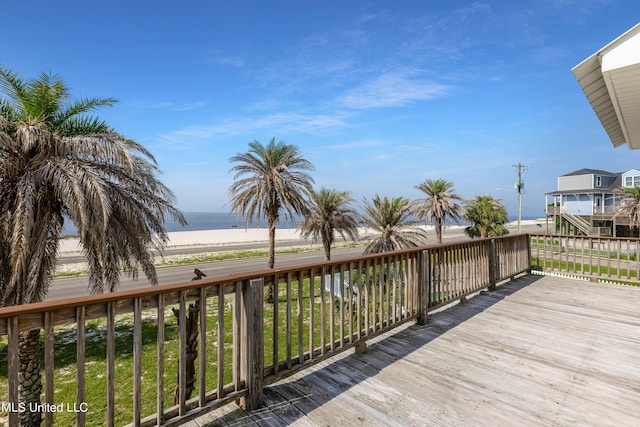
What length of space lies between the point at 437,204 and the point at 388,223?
658 centimetres

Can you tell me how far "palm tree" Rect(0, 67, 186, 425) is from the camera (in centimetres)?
430

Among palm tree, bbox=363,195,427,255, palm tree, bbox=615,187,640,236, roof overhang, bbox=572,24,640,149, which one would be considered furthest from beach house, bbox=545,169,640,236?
roof overhang, bbox=572,24,640,149

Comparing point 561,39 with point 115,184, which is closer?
point 115,184

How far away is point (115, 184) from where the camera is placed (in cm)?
506

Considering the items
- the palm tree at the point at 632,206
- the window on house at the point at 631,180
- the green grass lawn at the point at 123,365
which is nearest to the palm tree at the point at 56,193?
the green grass lawn at the point at 123,365

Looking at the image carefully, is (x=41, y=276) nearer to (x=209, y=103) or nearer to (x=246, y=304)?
(x=246, y=304)

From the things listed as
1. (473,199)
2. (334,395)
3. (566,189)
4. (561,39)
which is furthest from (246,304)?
(566,189)

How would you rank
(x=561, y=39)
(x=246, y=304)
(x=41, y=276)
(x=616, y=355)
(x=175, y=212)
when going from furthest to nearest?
1. (x=561, y=39)
2. (x=175, y=212)
3. (x=41, y=276)
4. (x=616, y=355)
5. (x=246, y=304)

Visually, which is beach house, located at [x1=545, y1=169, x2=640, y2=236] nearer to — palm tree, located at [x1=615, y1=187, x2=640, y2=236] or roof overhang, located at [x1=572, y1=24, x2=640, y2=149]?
palm tree, located at [x1=615, y1=187, x2=640, y2=236]

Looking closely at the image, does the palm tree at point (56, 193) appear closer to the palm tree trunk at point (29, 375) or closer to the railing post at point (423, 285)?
the palm tree trunk at point (29, 375)

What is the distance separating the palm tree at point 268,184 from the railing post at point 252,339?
395 inches

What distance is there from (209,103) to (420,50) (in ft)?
59.4

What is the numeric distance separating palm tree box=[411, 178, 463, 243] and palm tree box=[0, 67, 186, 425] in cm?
1603

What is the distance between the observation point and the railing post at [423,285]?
3.91 metres
